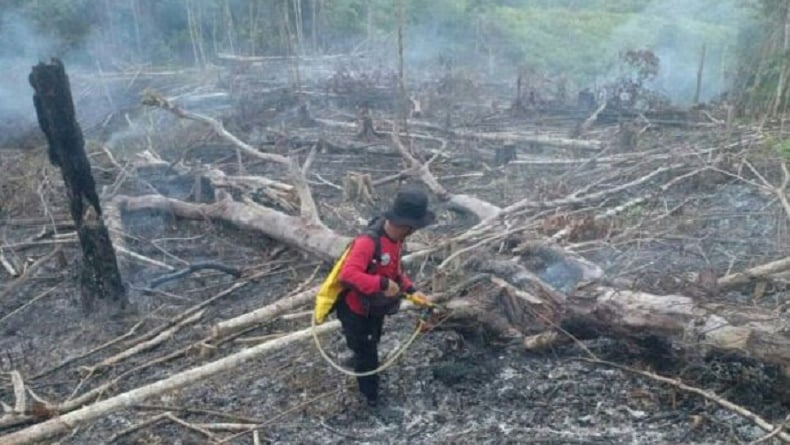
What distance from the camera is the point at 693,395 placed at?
431 cm

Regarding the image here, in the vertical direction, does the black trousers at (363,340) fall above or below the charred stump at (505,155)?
above

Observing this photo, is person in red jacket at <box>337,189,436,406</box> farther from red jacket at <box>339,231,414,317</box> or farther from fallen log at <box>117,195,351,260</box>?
fallen log at <box>117,195,351,260</box>

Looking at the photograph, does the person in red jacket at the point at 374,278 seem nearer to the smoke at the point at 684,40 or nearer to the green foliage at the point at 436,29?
the smoke at the point at 684,40

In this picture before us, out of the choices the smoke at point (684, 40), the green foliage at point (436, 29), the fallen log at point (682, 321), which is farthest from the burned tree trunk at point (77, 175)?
the smoke at point (684, 40)

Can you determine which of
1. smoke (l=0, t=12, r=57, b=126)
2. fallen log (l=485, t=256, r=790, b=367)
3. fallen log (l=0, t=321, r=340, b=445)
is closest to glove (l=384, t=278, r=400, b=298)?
fallen log (l=0, t=321, r=340, b=445)

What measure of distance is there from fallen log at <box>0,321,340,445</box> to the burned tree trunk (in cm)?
205

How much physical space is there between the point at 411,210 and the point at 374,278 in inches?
17.5

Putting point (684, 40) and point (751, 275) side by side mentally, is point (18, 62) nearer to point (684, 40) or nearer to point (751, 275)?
point (684, 40)

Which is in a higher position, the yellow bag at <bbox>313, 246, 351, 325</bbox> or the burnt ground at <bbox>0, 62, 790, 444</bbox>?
the yellow bag at <bbox>313, 246, 351, 325</bbox>

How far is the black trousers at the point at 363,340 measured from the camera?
439 cm

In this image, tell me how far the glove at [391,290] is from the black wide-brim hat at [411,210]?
0.35 metres

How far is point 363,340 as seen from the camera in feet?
14.6

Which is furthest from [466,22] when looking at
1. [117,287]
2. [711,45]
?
[117,287]

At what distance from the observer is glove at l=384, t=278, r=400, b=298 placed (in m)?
4.12
